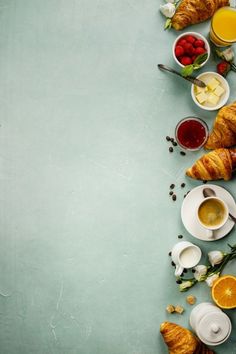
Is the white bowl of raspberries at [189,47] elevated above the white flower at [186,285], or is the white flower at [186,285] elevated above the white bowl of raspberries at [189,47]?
the white bowl of raspberries at [189,47]

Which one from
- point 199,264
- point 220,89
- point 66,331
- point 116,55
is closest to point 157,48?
point 116,55

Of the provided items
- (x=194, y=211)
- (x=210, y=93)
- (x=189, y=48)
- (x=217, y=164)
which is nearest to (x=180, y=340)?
(x=194, y=211)

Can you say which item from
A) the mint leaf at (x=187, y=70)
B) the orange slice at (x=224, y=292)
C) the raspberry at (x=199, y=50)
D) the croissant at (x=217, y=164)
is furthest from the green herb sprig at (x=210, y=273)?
the raspberry at (x=199, y=50)

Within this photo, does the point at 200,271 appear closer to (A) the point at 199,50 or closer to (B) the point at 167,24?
(A) the point at 199,50

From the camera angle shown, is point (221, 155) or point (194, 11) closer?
point (221, 155)

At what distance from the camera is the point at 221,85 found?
2.73 meters

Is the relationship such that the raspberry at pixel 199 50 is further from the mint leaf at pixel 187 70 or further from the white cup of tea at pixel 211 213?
the white cup of tea at pixel 211 213

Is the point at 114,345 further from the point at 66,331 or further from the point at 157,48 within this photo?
the point at 157,48

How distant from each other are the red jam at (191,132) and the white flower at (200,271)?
0.67 meters

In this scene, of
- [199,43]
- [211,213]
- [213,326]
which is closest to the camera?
[213,326]

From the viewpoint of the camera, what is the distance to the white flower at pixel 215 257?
2635 mm

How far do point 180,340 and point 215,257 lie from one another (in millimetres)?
477

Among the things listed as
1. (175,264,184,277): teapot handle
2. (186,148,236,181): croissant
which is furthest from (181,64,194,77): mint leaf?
(175,264,184,277): teapot handle

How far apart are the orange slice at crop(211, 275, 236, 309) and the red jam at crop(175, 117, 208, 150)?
0.75 meters
